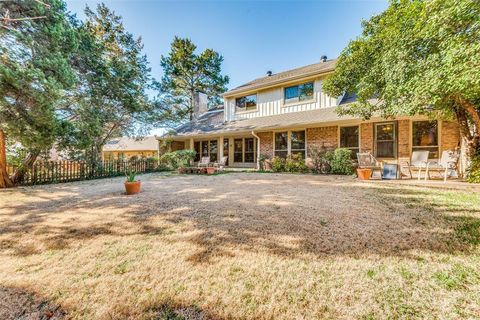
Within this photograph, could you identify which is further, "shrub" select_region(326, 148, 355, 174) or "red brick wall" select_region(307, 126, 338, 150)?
"red brick wall" select_region(307, 126, 338, 150)

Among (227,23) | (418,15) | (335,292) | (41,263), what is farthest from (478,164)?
(227,23)

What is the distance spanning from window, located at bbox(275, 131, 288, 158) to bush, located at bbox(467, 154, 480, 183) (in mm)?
7566

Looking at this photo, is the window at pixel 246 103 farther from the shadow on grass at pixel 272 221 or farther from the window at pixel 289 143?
the shadow on grass at pixel 272 221

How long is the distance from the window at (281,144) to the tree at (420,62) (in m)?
4.35

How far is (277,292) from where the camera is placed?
2.05 m

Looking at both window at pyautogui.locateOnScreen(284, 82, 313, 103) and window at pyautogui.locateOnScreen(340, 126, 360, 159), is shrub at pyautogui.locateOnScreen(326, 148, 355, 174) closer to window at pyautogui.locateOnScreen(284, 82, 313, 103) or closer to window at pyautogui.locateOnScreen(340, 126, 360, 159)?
window at pyautogui.locateOnScreen(340, 126, 360, 159)

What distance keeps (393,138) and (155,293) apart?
1134cm

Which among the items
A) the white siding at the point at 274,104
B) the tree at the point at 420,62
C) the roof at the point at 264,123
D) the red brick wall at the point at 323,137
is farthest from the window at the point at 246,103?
the tree at the point at 420,62

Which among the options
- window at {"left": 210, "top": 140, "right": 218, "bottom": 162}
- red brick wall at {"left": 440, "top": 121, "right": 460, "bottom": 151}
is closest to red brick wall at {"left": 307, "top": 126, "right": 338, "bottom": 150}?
red brick wall at {"left": 440, "top": 121, "right": 460, "bottom": 151}

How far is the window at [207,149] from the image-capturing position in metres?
17.2

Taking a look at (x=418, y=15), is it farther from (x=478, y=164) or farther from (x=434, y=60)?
(x=478, y=164)

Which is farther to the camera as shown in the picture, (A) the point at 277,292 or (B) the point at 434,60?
(B) the point at 434,60

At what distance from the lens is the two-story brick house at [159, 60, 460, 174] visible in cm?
956

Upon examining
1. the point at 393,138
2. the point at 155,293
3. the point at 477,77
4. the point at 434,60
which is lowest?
the point at 155,293
